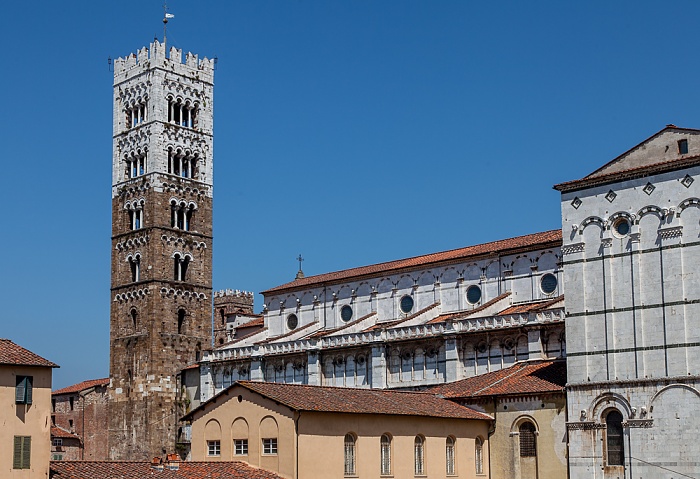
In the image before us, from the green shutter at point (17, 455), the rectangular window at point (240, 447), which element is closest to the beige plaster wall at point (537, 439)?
the rectangular window at point (240, 447)

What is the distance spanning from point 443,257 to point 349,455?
87.0 feet

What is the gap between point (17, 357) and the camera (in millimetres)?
34406

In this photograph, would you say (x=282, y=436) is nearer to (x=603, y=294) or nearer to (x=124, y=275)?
(x=603, y=294)

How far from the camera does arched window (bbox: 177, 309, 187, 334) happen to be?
78625 millimetres

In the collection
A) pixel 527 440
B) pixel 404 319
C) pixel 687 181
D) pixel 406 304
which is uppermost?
pixel 687 181

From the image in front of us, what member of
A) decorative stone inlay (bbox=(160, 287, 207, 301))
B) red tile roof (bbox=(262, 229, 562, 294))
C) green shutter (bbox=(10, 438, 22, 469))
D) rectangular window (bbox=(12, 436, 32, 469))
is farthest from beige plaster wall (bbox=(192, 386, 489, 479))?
decorative stone inlay (bbox=(160, 287, 207, 301))

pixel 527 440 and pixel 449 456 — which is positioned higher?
pixel 527 440

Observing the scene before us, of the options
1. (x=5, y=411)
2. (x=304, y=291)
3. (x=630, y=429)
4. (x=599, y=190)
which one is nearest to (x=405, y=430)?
(x=630, y=429)

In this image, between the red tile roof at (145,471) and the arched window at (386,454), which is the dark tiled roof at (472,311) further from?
the red tile roof at (145,471)

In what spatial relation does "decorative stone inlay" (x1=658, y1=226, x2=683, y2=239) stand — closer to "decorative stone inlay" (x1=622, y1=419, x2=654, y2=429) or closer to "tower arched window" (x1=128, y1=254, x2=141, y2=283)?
Answer: "decorative stone inlay" (x1=622, y1=419, x2=654, y2=429)

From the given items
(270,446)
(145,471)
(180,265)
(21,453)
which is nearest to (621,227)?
(270,446)

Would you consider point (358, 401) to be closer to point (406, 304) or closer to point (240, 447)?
point (240, 447)

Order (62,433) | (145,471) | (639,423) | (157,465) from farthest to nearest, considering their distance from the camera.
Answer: (62,433), (639,423), (157,465), (145,471)

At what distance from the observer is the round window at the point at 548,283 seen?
5822cm
